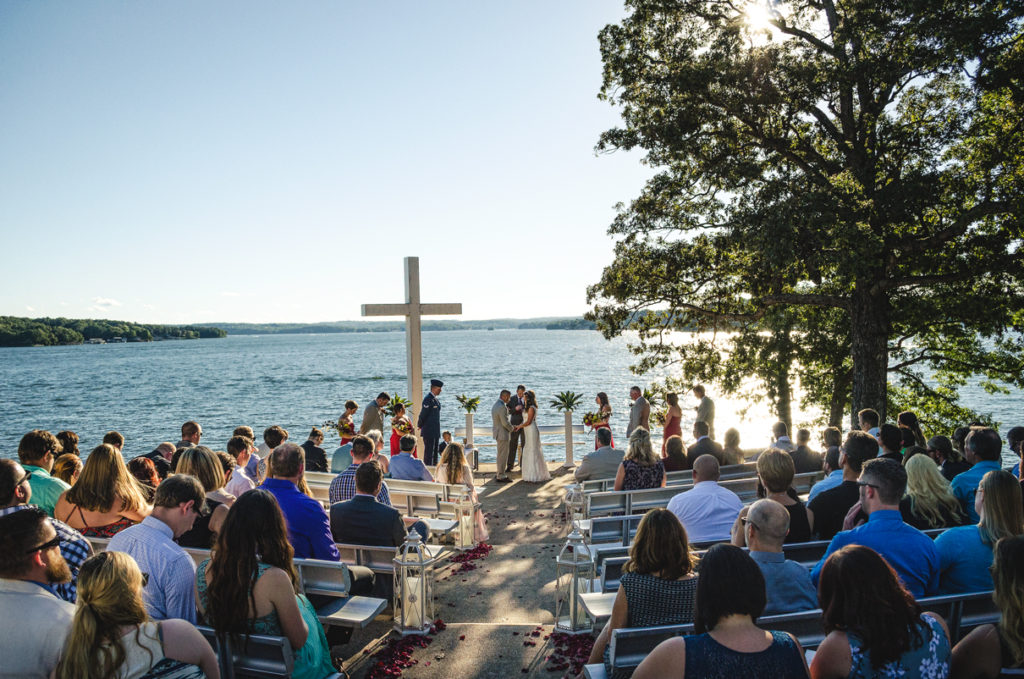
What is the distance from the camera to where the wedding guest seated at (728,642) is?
2428mm

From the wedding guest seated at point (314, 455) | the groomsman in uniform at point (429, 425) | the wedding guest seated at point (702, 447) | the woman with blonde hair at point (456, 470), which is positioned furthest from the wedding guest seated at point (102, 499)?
the groomsman in uniform at point (429, 425)

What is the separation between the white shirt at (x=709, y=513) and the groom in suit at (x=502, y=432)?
7.15m

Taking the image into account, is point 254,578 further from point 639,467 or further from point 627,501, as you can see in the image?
point 639,467

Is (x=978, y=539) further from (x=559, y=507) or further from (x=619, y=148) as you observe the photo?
(x=619, y=148)

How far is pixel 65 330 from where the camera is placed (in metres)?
192

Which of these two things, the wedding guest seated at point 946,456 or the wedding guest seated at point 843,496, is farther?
the wedding guest seated at point 946,456

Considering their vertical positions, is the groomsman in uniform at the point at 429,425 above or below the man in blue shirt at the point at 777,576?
below

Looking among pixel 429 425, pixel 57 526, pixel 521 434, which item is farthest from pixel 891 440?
pixel 429 425

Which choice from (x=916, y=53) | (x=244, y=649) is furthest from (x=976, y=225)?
(x=244, y=649)

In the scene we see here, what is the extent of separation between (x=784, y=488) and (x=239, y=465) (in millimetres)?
5108

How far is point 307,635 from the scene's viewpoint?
3.33 metres

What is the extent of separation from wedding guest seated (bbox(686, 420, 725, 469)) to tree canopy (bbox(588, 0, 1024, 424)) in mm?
4149

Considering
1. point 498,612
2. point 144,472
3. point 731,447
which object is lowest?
point 498,612

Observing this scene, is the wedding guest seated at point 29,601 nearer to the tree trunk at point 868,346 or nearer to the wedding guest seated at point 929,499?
the wedding guest seated at point 929,499
